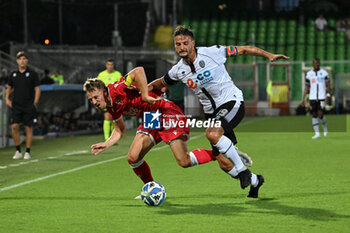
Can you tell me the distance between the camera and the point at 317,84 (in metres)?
19.6

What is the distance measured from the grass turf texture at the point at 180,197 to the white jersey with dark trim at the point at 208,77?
4.06 ft

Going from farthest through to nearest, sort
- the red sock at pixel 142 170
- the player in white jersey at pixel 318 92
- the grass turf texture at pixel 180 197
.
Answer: the player in white jersey at pixel 318 92 < the red sock at pixel 142 170 < the grass turf texture at pixel 180 197

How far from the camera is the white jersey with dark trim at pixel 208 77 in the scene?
8.04m

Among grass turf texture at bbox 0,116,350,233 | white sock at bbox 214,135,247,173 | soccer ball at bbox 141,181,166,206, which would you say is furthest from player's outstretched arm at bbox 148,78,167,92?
grass turf texture at bbox 0,116,350,233

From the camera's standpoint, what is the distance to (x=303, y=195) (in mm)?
→ 8742

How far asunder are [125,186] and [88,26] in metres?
45.1

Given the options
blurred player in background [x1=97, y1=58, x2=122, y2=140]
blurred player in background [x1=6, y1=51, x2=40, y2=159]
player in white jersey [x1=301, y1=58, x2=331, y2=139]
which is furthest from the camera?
player in white jersey [x1=301, y1=58, x2=331, y2=139]

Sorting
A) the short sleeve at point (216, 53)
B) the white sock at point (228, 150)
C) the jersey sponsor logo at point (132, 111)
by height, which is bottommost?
the white sock at point (228, 150)

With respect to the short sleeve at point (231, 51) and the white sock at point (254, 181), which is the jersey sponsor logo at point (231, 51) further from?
the white sock at point (254, 181)

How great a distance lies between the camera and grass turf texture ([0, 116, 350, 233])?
6992mm

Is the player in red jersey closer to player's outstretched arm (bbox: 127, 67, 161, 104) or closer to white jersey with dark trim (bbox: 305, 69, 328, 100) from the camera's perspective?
player's outstretched arm (bbox: 127, 67, 161, 104)

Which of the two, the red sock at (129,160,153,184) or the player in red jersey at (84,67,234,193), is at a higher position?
the player in red jersey at (84,67,234,193)

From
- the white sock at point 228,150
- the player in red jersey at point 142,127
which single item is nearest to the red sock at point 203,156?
the player in red jersey at point 142,127

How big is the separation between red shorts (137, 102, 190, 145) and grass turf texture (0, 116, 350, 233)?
2.61ft
